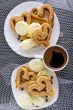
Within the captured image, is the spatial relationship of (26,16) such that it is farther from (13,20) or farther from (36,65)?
(36,65)

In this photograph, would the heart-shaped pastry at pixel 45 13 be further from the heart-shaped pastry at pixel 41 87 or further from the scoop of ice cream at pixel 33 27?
the heart-shaped pastry at pixel 41 87

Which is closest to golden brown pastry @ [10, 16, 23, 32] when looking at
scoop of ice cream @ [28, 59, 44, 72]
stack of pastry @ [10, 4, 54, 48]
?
stack of pastry @ [10, 4, 54, 48]

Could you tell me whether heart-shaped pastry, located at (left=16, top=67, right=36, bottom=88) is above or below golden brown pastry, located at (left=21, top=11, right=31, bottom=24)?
below

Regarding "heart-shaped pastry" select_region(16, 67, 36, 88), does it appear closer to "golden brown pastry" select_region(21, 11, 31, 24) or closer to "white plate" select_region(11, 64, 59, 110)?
"white plate" select_region(11, 64, 59, 110)

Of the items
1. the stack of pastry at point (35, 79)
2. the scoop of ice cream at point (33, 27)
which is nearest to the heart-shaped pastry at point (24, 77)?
the stack of pastry at point (35, 79)

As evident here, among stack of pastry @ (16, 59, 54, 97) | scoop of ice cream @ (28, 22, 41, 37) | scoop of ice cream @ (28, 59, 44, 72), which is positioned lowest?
stack of pastry @ (16, 59, 54, 97)

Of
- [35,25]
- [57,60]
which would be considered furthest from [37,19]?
[57,60]

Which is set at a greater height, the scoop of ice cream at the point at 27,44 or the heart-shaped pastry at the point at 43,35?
the heart-shaped pastry at the point at 43,35
